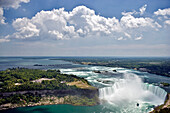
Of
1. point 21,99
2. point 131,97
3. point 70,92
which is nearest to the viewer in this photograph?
point 21,99

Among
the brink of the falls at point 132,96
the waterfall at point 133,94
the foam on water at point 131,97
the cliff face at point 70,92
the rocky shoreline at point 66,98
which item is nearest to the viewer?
the foam on water at point 131,97

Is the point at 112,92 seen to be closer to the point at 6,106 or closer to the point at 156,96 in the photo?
the point at 156,96

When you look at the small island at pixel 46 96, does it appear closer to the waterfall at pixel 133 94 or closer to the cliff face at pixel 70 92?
the cliff face at pixel 70 92

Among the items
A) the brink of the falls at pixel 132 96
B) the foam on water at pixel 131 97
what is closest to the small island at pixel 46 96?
the foam on water at pixel 131 97

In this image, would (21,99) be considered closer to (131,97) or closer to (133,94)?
(131,97)

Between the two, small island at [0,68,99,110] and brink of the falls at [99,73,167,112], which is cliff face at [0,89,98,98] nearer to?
small island at [0,68,99,110]

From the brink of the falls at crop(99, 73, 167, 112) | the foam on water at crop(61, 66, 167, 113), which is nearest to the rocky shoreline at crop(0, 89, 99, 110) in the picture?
the foam on water at crop(61, 66, 167, 113)

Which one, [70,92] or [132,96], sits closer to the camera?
[70,92]

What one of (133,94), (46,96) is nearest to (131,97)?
(133,94)

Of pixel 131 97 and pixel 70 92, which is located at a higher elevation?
pixel 70 92

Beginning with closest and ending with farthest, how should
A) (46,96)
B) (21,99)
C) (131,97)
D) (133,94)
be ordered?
(21,99)
(46,96)
(131,97)
(133,94)

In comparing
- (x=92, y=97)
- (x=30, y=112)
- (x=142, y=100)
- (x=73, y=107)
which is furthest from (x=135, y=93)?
(x=30, y=112)
